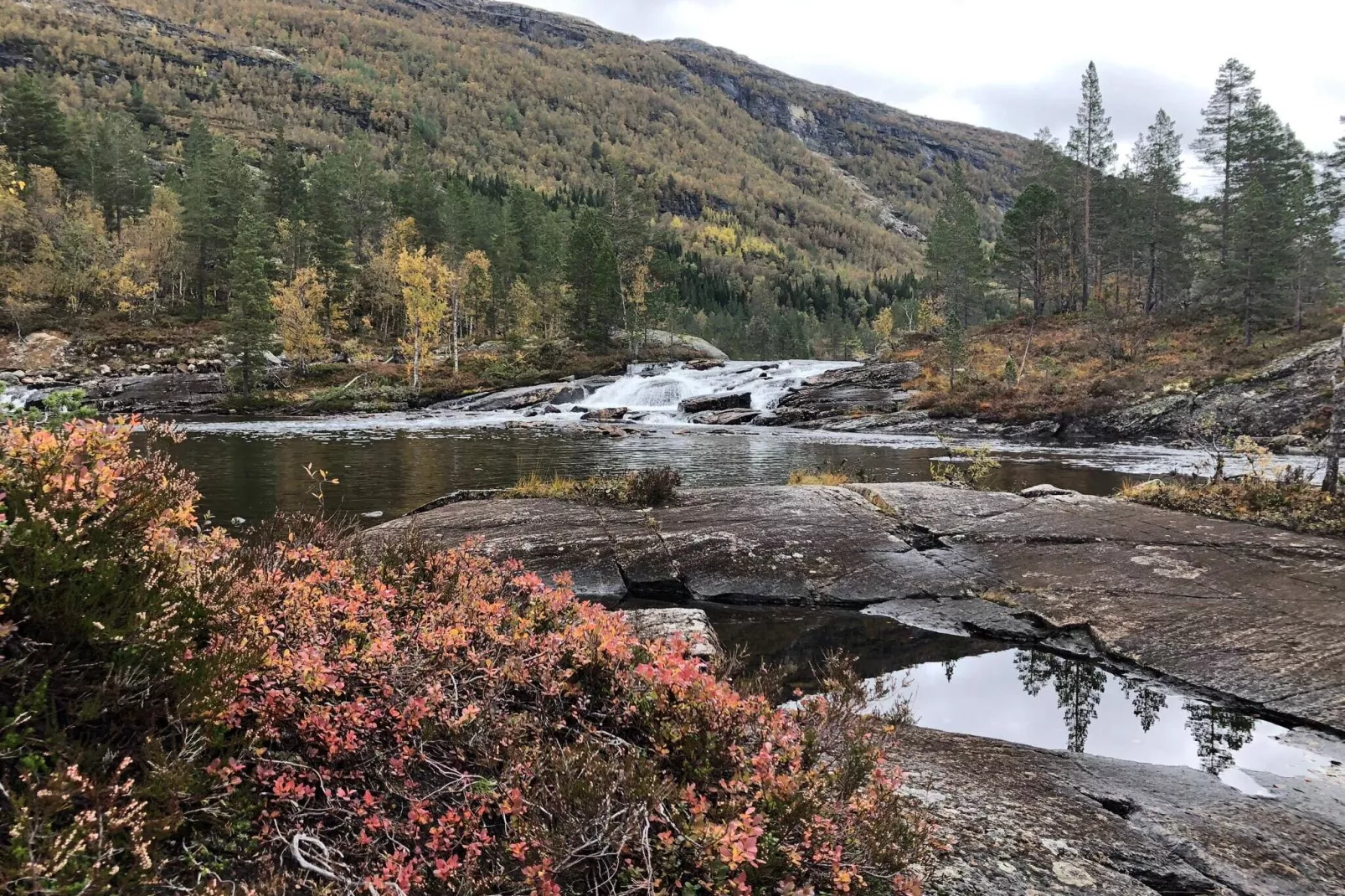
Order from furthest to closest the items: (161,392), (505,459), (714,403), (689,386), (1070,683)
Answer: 1. (689,386)
2. (161,392)
3. (714,403)
4. (505,459)
5. (1070,683)

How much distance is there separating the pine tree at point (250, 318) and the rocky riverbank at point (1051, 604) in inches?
1807

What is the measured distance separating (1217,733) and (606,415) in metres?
40.2

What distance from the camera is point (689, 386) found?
173 ft

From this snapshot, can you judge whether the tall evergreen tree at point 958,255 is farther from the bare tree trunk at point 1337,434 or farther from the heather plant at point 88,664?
the heather plant at point 88,664

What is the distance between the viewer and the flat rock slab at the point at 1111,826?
3770 mm

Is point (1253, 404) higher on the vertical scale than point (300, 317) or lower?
lower

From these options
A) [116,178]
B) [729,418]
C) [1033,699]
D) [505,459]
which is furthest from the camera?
[116,178]

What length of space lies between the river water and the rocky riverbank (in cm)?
49

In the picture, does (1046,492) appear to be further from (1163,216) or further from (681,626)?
(1163,216)

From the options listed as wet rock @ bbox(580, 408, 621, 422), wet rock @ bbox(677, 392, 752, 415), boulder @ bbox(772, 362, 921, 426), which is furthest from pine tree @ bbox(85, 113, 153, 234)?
boulder @ bbox(772, 362, 921, 426)

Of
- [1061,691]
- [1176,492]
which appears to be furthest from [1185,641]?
[1176,492]

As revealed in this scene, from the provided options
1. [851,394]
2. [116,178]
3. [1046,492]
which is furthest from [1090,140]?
[116,178]

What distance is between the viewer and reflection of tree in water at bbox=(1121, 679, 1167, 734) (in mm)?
6484

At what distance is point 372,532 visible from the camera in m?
9.95
